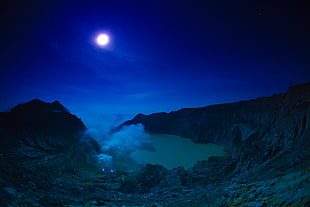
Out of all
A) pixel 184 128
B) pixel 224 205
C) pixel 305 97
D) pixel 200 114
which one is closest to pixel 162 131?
pixel 184 128

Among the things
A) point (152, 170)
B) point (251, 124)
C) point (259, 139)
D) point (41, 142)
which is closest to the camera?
point (152, 170)

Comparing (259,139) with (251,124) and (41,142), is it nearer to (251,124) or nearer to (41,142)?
(251,124)

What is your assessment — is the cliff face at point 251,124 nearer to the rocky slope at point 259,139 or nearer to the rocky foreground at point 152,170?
the rocky slope at point 259,139

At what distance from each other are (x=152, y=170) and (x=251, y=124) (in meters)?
22.2

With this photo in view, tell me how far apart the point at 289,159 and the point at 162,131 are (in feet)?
137

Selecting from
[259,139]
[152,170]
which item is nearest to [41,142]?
[152,170]

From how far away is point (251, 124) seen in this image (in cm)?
2300

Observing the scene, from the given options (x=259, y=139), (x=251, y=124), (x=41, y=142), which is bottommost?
(x=259, y=139)

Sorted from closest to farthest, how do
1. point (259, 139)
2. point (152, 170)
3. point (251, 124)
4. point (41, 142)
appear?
point (152, 170) → point (41, 142) → point (259, 139) → point (251, 124)

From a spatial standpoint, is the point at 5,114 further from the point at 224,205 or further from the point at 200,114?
the point at 200,114

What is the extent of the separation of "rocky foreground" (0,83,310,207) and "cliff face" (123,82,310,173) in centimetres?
11

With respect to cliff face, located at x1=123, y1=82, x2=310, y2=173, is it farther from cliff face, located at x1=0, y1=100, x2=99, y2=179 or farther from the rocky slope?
cliff face, located at x1=0, y1=100, x2=99, y2=179

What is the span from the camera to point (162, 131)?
47.6 metres

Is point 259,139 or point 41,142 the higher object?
point 41,142
